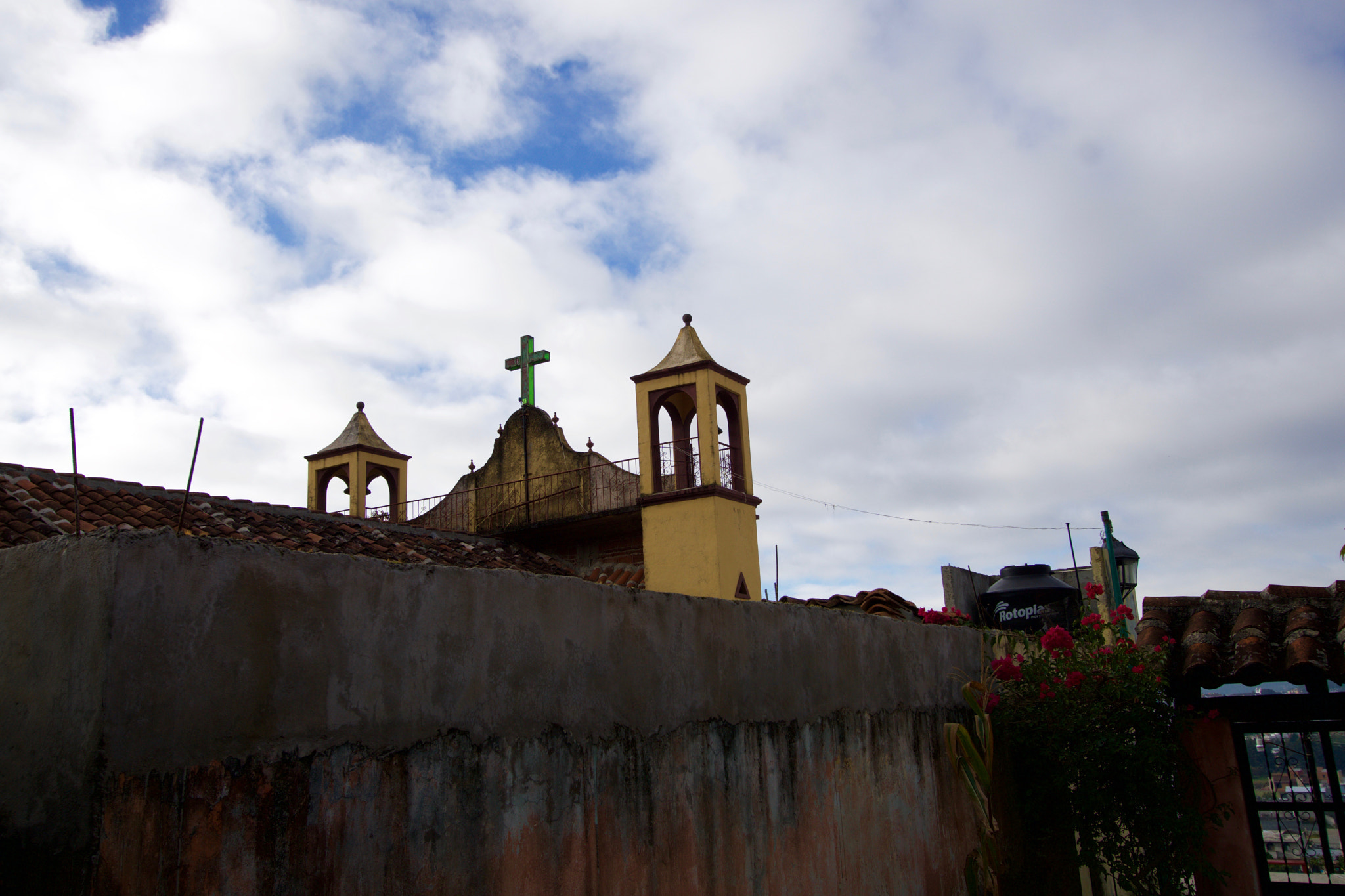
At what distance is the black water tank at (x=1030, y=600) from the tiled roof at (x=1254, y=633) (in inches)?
330

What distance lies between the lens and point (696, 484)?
43.2ft

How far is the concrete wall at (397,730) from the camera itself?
2596mm

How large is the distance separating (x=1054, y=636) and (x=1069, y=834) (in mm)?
1555

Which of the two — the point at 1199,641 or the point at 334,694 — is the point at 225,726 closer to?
the point at 334,694

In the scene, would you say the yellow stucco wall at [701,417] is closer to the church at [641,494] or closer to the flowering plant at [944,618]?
the church at [641,494]

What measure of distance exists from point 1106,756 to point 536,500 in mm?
9664

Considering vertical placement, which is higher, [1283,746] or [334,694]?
[334,694]

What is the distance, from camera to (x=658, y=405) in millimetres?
13953

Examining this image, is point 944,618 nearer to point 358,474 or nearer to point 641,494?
A: point 641,494

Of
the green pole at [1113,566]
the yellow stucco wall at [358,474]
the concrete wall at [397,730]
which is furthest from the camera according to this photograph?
the yellow stucco wall at [358,474]

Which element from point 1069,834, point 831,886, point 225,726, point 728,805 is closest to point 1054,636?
point 1069,834

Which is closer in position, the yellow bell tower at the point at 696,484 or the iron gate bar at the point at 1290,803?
the iron gate bar at the point at 1290,803

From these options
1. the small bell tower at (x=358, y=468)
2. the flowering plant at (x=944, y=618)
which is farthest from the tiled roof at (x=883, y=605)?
the small bell tower at (x=358, y=468)

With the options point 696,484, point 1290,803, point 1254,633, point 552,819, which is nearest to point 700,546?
point 696,484
